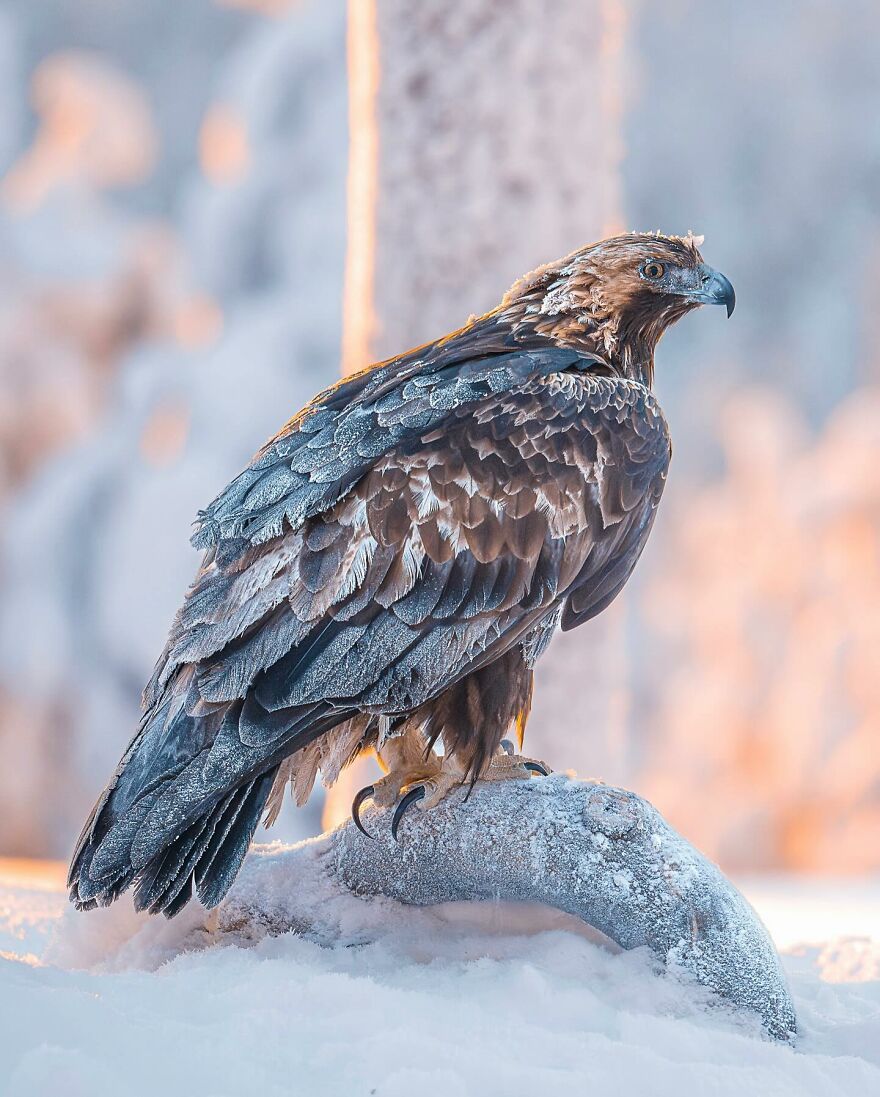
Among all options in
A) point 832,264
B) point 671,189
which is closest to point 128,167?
point 671,189

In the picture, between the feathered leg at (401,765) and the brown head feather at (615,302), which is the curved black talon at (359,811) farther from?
the brown head feather at (615,302)

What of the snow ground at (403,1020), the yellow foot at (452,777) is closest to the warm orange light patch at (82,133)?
the yellow foot at (452,777)

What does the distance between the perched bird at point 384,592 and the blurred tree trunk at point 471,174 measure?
202 cm

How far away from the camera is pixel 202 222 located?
1343 centimetres

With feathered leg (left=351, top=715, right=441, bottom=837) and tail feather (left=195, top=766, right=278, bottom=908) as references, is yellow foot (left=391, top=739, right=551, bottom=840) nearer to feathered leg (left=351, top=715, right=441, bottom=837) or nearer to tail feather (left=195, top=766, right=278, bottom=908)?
feathered leg (left=351, top=715, right=441, bottom=837)

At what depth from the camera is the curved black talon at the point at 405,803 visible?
273cm

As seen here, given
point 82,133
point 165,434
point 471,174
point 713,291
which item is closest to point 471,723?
point 713,291

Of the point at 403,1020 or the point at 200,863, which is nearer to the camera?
the point at 403,1020

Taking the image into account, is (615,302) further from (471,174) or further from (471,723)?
(471,174)

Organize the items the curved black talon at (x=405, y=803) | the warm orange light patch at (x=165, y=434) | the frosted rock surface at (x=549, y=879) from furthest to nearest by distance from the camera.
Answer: the warm orange light patch at (x=165, y=434), the curved black talon at (x=405, y=803), the frosted rock surface at (x=549, y=879)

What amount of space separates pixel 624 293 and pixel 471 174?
203 cm

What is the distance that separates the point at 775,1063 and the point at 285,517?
1.26 metres

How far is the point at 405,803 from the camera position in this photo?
8.97 ft

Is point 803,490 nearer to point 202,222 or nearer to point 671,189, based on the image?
point 671,189
